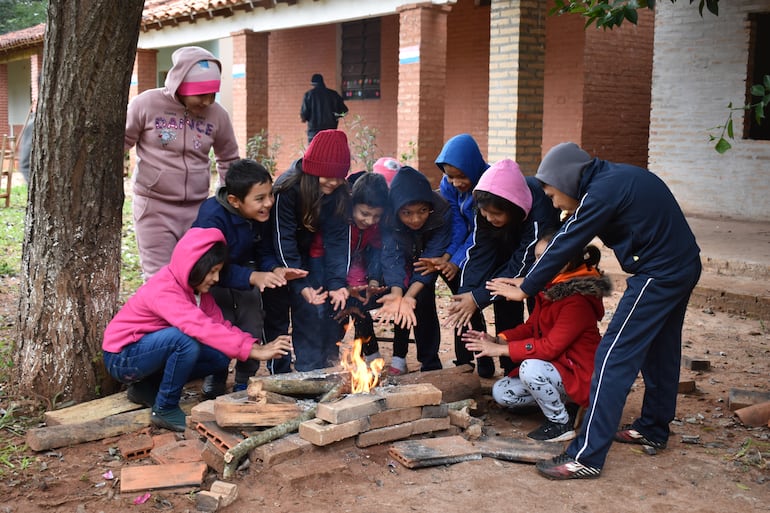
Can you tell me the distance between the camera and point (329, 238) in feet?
16.0

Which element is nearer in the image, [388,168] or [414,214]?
[414,214]

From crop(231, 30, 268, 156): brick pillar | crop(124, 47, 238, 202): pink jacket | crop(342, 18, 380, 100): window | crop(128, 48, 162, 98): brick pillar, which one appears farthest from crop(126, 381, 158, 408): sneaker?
crop(128, 48, 162, 98): brick pillar

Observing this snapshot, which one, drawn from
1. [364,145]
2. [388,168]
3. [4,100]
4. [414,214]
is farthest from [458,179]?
[4,100]

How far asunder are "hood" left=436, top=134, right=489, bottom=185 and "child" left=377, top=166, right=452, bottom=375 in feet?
0.65

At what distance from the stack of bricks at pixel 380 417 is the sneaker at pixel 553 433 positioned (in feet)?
1.65

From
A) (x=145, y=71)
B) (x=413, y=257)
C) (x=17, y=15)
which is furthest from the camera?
(x=17, y=15)

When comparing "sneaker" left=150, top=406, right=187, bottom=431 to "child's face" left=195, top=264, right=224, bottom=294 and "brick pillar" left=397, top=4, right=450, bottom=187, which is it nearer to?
"child's face" left=195, top=264, right=224, bottom=294

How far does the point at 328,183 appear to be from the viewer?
15.4 feet

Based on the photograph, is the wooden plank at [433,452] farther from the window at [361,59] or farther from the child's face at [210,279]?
the window at [361,59]

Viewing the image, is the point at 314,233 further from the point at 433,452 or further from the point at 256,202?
the point at 433,452

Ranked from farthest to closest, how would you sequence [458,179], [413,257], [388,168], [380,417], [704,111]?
[704,111] < [388,168] < [413,257] < [458,179] < [380,417]

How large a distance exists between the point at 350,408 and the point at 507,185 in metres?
1.53

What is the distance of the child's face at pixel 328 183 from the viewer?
15.4 feet

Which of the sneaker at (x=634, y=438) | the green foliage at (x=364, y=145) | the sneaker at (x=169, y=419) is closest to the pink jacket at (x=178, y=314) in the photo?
the sneaker at (x=169, y=419)
